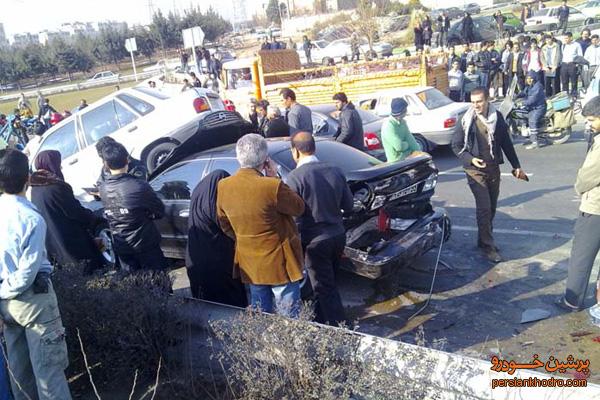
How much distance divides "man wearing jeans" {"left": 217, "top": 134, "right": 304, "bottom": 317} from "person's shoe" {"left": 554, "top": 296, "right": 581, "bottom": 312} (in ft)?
7.93

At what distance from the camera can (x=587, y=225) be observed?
4398 millimetres

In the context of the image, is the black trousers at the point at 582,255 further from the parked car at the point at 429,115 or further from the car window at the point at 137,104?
the car window at the point at 137,104

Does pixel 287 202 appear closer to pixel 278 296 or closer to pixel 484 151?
pixel 278 296

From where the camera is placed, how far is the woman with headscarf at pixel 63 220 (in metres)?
4.90

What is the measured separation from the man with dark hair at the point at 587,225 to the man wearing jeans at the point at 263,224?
2.33 metres

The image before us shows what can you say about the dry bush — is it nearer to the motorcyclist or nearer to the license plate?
the license plate

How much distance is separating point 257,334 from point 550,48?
14799mm

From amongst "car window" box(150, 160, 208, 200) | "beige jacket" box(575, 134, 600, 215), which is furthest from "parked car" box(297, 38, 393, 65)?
"beige jacket" box(575, 134, 600, 215)

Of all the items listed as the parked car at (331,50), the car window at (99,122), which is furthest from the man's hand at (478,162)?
the parked car at (331,50)

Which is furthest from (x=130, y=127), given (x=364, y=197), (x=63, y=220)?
(x=364, y=197)

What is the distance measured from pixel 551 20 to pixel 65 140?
1074 inches

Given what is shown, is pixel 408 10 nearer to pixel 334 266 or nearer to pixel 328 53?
pixel 328 53

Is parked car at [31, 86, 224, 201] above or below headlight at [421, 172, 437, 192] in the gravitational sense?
above

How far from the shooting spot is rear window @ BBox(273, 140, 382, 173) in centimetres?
556
